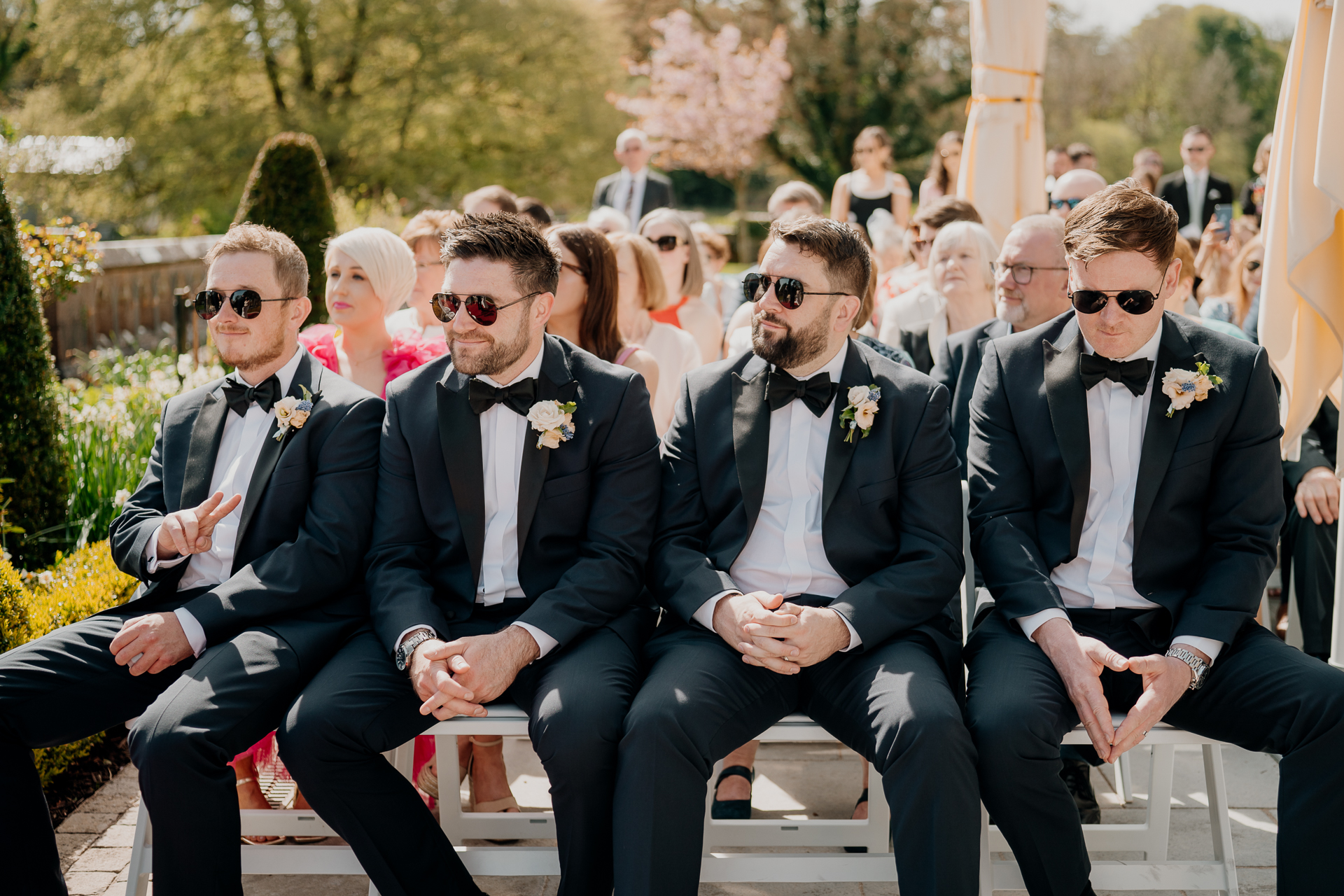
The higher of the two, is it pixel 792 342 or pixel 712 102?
pixel 712 102

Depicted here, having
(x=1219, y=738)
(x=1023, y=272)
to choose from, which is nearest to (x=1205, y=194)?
(x=1023, y=272)

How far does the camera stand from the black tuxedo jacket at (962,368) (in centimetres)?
390

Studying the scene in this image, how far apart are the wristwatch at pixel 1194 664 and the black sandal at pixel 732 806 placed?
4.77 feet

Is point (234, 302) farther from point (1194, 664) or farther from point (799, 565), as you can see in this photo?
point (1194, 664)

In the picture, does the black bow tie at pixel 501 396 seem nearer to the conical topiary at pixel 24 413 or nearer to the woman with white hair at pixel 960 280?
the woman with white hair at pixel 960 280

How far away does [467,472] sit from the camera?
9.85 feet

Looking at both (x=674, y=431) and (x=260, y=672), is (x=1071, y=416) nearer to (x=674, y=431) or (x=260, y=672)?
(x=674, y=431)

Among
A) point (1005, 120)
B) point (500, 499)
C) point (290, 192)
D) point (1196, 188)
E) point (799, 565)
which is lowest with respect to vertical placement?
point (799, 565)

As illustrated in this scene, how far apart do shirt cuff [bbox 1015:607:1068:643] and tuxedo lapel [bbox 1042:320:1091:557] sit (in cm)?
22

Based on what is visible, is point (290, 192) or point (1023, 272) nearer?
point (1023, 272)

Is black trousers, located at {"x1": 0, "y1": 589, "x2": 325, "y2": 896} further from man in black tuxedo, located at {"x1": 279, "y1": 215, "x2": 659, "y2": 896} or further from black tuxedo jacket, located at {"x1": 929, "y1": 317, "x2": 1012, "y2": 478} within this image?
black tuxedo jacket, located at {"x1": 929, "y1": 317, "x2": 1012, "y2": 478}

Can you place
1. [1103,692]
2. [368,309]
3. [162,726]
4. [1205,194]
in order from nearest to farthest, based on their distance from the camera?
1. [162,726]
2. [1103,692]
3. [368,309]
4. [1205,194]

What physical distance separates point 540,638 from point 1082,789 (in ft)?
6.39

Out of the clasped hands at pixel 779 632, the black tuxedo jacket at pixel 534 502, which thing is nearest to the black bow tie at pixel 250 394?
the black tuxedo jacket at pixel 534 502
